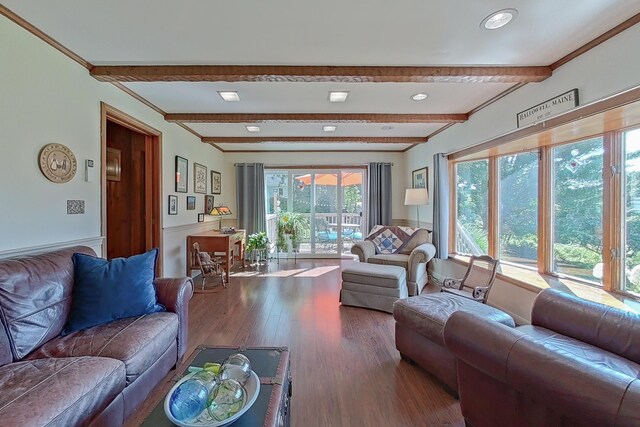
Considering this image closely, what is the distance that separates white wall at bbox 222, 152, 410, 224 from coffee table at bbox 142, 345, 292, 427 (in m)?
5.30

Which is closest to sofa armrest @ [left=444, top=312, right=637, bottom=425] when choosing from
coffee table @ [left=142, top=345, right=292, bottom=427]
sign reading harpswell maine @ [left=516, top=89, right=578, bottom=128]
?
coffee table @ [left=142, top=345, right=292, bottom=427]

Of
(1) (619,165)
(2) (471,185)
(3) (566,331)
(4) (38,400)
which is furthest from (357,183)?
(4) (38,400)

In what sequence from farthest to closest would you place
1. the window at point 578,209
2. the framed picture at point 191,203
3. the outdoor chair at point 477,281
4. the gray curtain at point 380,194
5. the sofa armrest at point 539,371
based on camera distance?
the gray curtain at point 380,194 → the framed picture at point 191,203 → the outdoor chair at point 477,281 → the window at point 578,209 → the sofa armrest at point 539,371

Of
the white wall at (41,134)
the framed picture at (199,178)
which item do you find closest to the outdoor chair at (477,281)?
the white wall at (41,134)

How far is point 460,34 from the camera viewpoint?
7.00 ft

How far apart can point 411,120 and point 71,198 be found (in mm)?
3850

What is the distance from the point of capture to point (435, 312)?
2.21m

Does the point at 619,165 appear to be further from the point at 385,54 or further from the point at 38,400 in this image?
the point at 38,400

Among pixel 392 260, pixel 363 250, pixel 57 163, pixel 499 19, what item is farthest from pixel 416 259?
pixel 57 163

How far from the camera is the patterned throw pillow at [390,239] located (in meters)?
4.86

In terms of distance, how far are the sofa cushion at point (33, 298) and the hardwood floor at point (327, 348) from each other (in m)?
0.75

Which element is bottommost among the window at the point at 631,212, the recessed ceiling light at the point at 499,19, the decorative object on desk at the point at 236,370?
the decorative object on desk at the point at 236,370

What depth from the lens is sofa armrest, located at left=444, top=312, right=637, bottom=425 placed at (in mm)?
945

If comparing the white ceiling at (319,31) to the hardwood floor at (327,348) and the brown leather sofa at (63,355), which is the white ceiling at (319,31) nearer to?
the brown leather sofa at (63,355)
